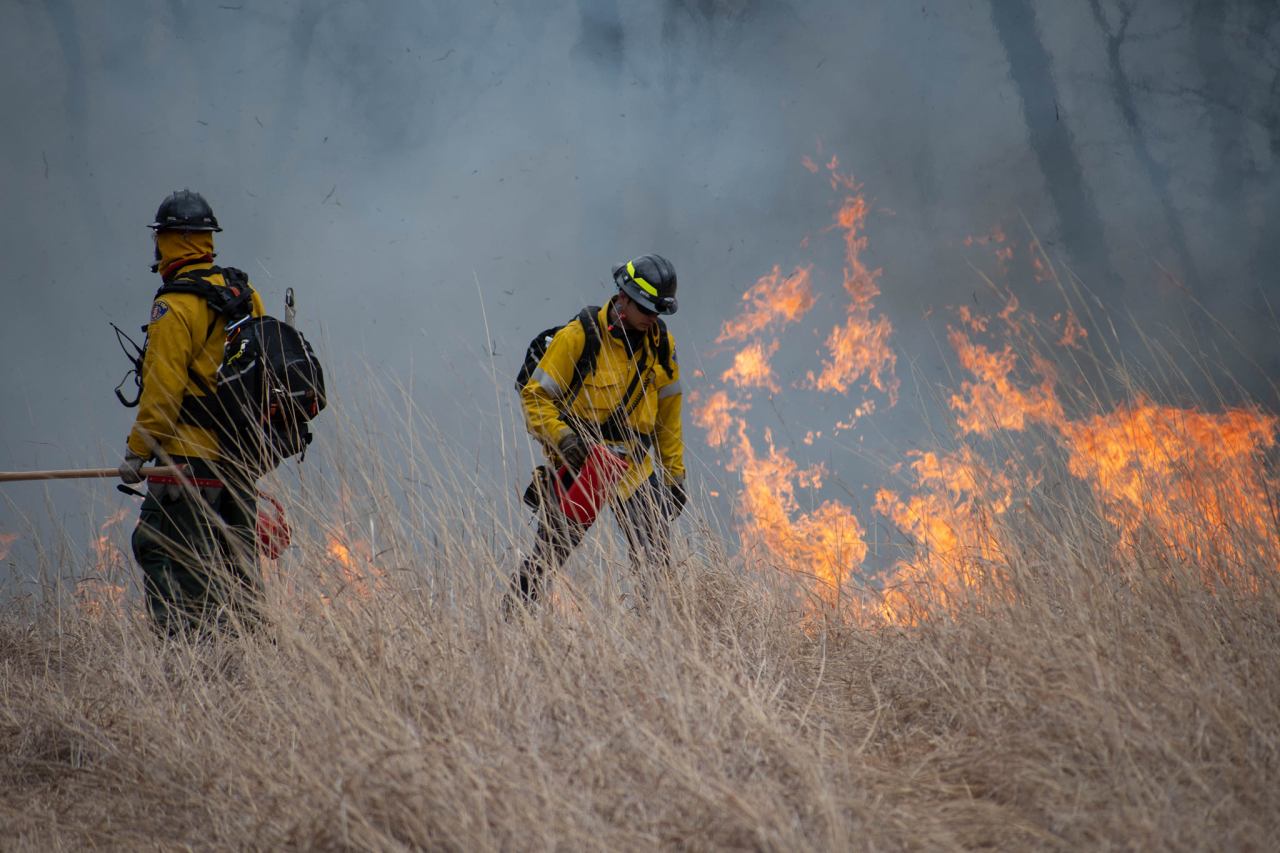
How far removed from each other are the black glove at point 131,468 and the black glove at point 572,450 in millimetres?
1506

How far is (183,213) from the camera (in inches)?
150

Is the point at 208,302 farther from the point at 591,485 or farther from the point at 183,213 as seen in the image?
the point at 591,485

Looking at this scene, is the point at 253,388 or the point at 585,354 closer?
the point at 253,388

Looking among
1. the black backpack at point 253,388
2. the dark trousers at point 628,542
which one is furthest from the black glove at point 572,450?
the black backpack at point 253,388

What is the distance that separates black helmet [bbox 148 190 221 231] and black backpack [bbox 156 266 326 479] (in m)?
0.19

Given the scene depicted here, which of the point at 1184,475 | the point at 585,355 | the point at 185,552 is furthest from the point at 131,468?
the point at 1184,475

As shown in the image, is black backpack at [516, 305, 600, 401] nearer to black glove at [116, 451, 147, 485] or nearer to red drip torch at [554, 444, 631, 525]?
red drip torch at [554, 444, 631, 525]

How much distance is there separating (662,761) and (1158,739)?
1005 millimetres

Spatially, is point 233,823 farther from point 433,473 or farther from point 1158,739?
point 1158,739

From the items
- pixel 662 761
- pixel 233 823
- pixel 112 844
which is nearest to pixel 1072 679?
pixel 662 761

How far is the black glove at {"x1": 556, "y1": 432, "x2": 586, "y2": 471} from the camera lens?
3.88 metres

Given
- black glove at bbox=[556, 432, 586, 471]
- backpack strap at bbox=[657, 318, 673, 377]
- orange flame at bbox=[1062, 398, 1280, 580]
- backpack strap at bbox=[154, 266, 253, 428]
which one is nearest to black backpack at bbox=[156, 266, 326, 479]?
backpack strap at bbox=[154, 266, 253, 428]

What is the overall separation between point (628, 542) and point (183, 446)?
1651 mm

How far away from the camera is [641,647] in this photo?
2703 mm
